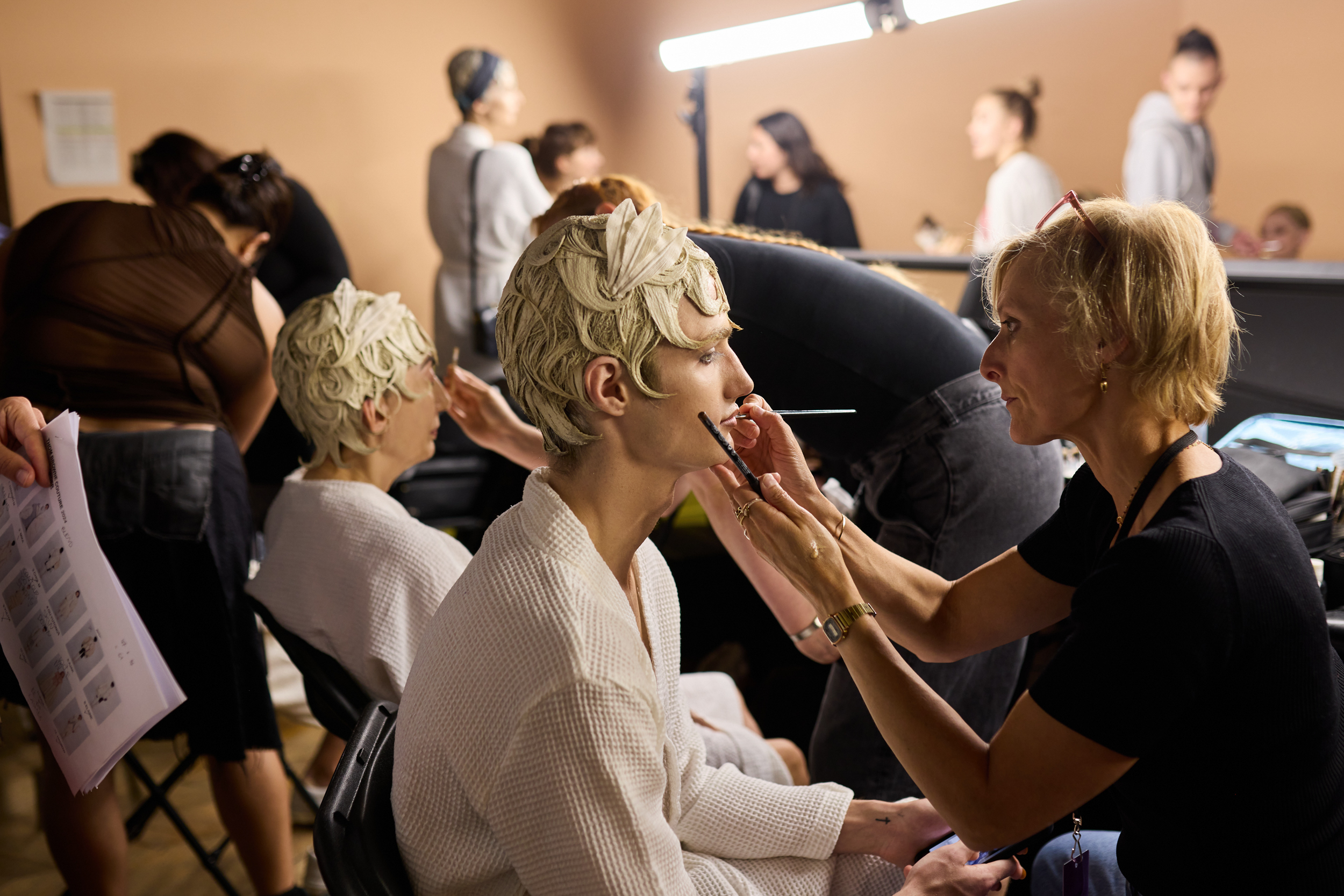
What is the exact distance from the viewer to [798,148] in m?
4.73

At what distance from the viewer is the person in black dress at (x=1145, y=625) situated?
926 millimetres

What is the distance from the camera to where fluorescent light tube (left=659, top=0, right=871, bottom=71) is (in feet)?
10.1

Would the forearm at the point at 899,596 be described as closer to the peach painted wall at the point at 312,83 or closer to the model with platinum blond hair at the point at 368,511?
the model with platinum blond hair at the point at 368,511

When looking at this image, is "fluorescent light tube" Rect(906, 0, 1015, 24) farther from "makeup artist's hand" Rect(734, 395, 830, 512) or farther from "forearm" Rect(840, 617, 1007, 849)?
"forearm" Rect(840, 617, 1007, 849)

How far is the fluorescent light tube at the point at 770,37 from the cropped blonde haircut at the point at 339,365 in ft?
6.24

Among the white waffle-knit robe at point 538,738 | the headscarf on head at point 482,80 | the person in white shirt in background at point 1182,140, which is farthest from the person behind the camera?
the person in white shirt in background at point 1182,140

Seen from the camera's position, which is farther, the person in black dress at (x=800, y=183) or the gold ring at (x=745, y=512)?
the person in black dress at (x=800, y=183)

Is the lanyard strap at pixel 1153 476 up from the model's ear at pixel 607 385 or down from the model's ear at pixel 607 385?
down

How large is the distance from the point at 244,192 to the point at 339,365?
83 cm

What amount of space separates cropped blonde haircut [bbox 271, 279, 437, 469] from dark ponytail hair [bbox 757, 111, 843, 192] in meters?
3.41

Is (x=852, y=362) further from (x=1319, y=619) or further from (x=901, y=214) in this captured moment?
(x=901, y=214)

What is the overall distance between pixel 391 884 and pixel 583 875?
18 centimetres

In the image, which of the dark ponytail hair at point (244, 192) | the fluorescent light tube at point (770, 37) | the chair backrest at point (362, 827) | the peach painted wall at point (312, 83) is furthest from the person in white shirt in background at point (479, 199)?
the chair backrest at point (362, 827)

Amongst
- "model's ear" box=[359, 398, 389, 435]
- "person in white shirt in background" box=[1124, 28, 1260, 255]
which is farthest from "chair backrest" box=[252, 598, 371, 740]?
"person in white shirt in background" box=[1124, 28, 1260, 255]
